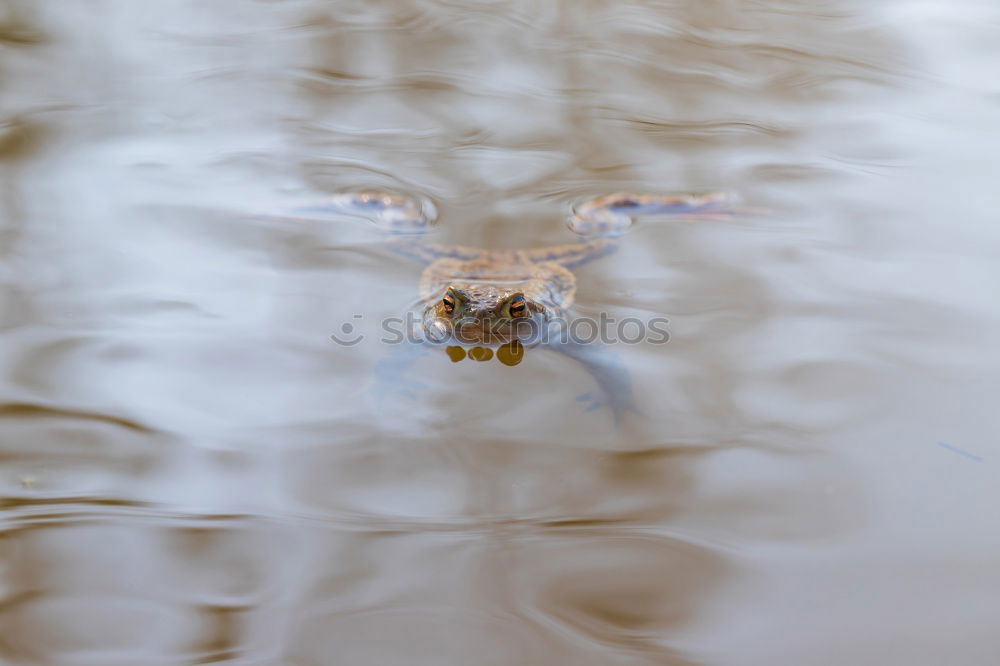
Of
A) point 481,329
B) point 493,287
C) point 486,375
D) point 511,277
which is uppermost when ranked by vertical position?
point 511,277

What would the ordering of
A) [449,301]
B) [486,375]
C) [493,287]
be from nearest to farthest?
[486,375]
[449,301]
[493,287]

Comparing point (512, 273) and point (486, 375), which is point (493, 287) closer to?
point (512, 273)

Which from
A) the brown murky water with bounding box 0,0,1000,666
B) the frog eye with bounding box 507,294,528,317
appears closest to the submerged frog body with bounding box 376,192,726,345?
the frog eye with bounding box 507,294,528,317

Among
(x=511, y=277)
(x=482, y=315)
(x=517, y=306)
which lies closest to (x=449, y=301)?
(x=482, y=315)

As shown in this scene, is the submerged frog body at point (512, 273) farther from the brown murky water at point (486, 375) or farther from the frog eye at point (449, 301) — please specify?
the brown murky water at point (486, 375)

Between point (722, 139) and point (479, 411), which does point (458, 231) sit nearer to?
point (479, 411)

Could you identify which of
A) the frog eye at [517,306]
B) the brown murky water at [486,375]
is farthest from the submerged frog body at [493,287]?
the brown murky water at [486,375]

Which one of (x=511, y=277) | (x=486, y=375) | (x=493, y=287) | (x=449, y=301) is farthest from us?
(x=511, y=277)
